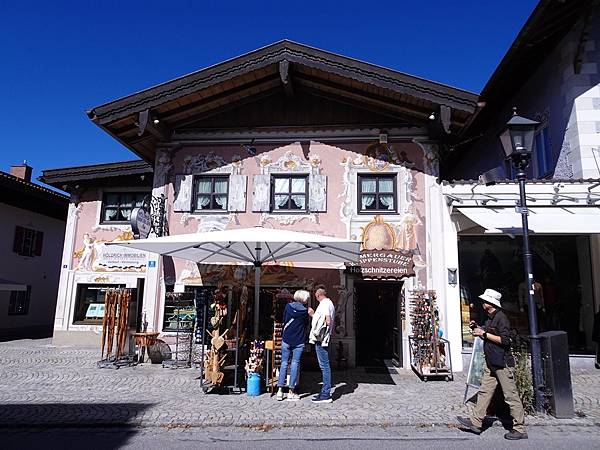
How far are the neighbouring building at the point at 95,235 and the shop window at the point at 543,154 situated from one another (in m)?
11.2

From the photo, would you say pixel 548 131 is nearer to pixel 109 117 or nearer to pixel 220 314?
pixel 220 314

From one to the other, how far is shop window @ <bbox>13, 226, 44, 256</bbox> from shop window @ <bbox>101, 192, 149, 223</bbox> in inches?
252

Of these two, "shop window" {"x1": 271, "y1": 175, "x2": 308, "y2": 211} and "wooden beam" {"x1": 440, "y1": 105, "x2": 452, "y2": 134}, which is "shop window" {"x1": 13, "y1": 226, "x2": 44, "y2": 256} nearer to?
"shop window" {"x1": 271, "y1": 175, "x2": 308, "y2": 211}

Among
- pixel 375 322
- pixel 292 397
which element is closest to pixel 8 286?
pixel 375 322

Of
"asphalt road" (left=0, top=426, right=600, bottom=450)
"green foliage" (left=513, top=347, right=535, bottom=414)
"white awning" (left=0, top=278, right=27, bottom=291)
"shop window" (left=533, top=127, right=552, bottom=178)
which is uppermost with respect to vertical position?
"shop window" (left=533, top=127, right=552, bottom=178)

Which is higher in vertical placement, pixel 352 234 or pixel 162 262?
pixel 352 234

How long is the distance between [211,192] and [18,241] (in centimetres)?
1168

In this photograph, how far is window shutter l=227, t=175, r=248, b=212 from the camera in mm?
11164

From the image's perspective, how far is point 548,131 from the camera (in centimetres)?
1151

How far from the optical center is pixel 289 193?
11.2m

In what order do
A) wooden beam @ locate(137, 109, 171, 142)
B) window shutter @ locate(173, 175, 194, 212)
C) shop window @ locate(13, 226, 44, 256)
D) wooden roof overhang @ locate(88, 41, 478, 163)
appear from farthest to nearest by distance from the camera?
shop window @ locate(13, 226, 44, 256) < window shutter @ locate(173, 175, 194, 212) < wooden beam @ locate(137, 109, 171, 142) < wooden roof overhang @ locate(88, 41, 478, 163)

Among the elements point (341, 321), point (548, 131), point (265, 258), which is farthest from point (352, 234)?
point (548, 131)

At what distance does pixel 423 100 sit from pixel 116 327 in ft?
29.1

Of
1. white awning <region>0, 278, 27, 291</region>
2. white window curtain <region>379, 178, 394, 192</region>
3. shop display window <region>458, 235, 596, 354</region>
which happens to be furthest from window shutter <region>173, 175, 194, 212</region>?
white awning <region>0, 278, 27, 291</region>
